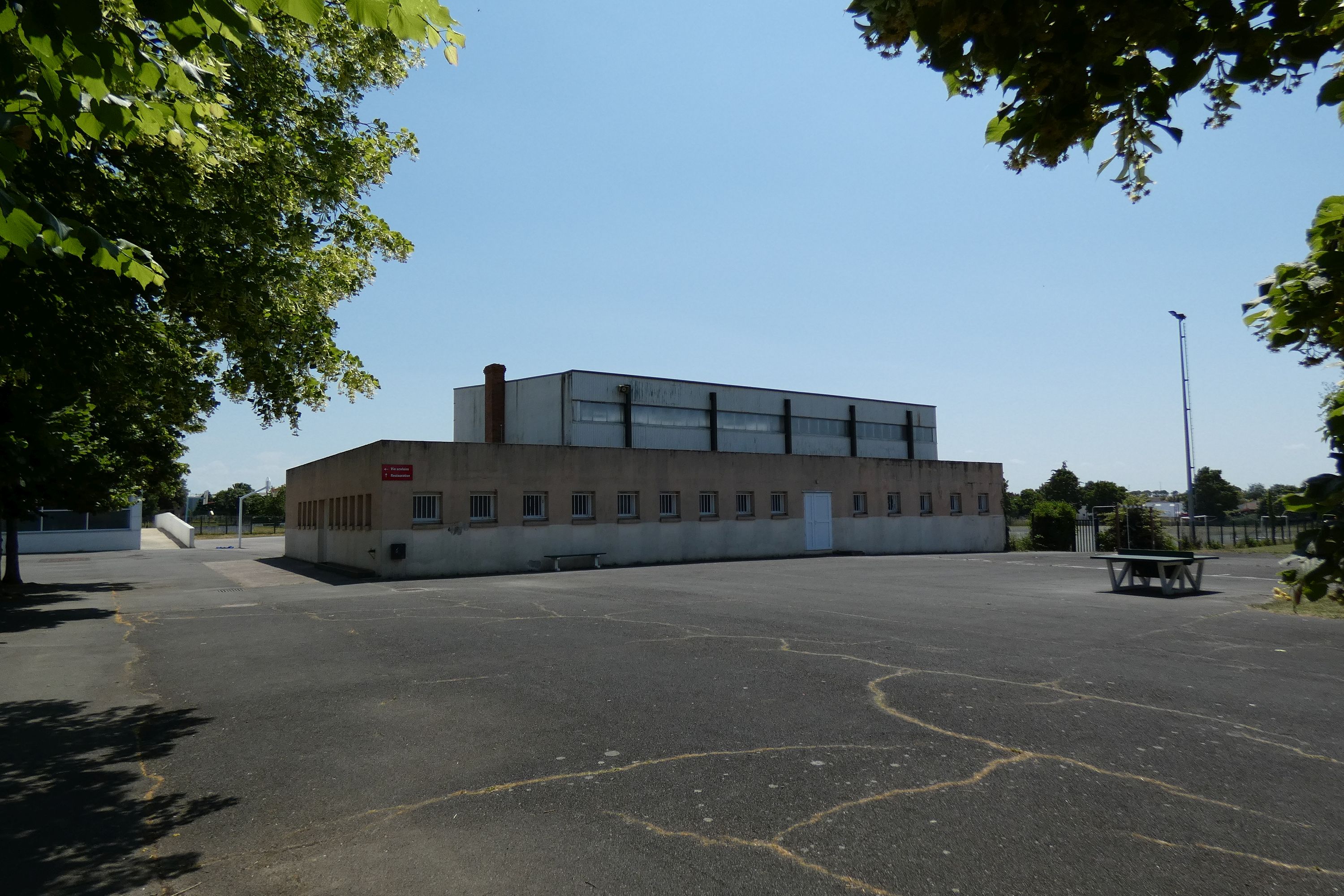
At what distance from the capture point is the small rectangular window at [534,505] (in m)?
27.7

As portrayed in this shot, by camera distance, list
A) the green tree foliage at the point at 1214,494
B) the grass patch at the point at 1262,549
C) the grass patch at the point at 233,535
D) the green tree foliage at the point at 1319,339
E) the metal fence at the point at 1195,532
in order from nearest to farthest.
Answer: the green tree foliage at the point at 1319,339 < the grass patch at the point at 1262,549 < the metal fence at the point at 1195,532 < the grass patch at the point at 233,535 < the green tree foliage at the point at 1214,494

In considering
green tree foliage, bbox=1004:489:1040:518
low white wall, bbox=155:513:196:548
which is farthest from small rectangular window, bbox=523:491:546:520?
green tree foliage, bbox=1004:489:1040:518

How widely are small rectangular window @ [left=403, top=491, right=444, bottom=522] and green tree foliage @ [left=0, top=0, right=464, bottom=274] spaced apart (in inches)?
802

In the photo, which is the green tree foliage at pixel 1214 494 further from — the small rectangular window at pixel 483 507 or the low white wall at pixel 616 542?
the small rectangular window at pixel 483 507

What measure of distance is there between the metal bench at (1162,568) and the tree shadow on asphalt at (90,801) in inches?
661

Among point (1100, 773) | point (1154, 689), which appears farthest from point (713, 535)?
point (1100, 773)

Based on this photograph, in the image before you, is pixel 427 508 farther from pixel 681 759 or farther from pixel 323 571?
pixel 681 759

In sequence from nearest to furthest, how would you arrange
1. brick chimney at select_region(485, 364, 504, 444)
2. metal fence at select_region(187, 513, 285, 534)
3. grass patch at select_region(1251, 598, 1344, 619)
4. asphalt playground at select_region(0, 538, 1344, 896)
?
asphalt playground at select_region(0, 538, 1344, 896)
grass patch at select_region(1251, 598, 1344, 619)
brick chimney at select_region(485, 364, 504, 444)
metal fence at select_region(187, 513, 285, 534)

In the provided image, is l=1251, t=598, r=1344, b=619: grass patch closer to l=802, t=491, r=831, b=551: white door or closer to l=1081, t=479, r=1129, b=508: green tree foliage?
l=802, t=491, r=831, b=551: white door

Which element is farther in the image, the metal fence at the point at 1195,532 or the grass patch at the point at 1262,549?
the metal fence at the point at 1195,532

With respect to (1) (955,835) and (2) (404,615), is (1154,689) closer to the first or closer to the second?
(1) (955,835)

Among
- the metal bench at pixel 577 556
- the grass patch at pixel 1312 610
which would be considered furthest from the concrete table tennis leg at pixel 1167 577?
the metal bench at pixel 577 556

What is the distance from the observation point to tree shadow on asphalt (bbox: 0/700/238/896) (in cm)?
396

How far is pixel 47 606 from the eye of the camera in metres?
17.2
